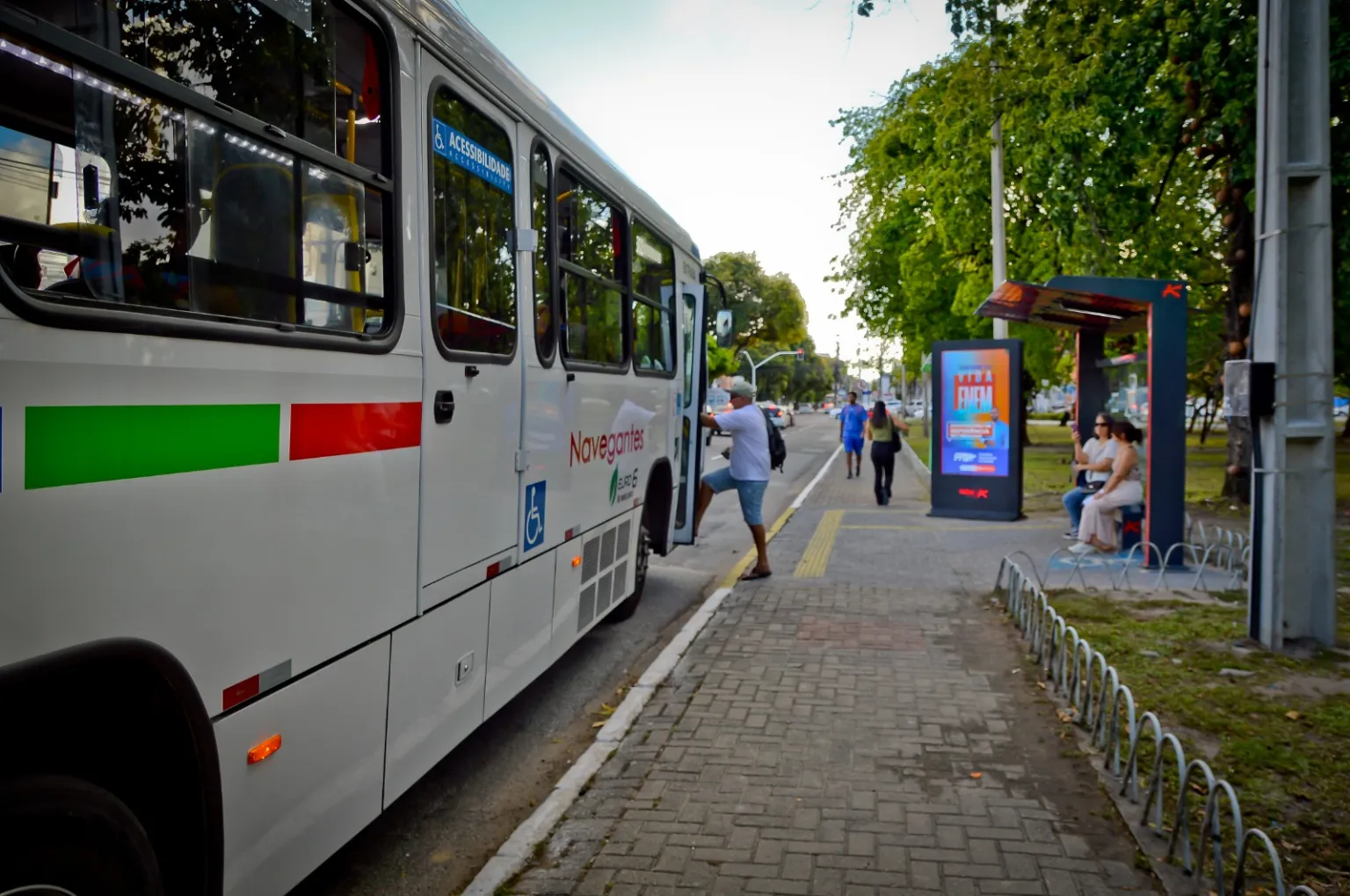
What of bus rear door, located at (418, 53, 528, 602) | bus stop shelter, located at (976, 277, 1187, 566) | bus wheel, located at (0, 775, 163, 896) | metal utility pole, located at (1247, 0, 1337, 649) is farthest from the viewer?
bus stop shelter, located at (976, 277, 1187, 566)

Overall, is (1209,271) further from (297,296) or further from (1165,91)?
(297,296)

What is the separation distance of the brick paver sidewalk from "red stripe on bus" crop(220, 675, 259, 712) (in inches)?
55.9

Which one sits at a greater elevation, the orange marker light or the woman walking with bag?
the woman walking with bag

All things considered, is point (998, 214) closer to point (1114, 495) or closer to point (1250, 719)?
point (1114, 495)

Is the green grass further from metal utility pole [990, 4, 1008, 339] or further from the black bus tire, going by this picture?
metal utility pole [990, 4, 1008, 339]

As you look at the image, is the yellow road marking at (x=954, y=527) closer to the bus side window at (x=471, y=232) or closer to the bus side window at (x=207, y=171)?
the bus side window at (x=471, y=232)

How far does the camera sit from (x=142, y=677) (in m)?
2.35

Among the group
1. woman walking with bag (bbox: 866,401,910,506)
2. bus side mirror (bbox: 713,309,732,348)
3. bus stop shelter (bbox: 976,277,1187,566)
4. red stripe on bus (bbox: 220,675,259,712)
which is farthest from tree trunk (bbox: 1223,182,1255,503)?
red stripe on bus (bbox: 220,675,259,712)

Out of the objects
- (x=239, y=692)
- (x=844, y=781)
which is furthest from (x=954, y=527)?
(x=239, y=692)

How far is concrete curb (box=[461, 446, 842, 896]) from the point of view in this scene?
374cm

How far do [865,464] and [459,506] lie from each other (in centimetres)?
2611

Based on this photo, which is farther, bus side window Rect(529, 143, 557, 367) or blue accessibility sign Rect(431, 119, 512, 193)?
bus side window Rect(529, 143, 557, 367)

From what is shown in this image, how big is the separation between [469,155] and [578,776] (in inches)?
110

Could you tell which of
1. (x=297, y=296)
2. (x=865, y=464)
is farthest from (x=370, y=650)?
(x=865, y=464)
